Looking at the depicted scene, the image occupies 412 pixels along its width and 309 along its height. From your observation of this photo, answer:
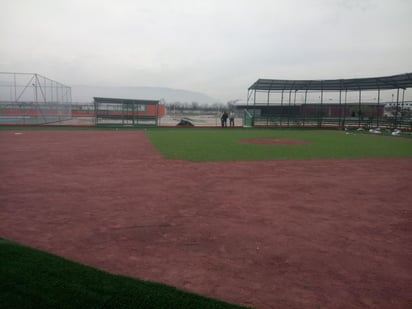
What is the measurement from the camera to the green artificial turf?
2.82 m

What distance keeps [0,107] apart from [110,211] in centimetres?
3057

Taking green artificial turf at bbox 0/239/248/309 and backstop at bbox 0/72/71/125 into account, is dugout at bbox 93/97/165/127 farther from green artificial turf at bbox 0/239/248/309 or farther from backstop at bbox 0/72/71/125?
green artificial turf at bbox 0/239/248/309

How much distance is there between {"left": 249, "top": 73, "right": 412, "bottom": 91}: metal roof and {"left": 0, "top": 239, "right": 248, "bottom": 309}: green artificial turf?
100ft

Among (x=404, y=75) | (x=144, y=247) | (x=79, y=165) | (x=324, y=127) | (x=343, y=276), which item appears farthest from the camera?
(x=324, y=127)

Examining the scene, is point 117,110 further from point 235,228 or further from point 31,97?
point 235,228

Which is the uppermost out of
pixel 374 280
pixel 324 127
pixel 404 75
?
pixel 404 75

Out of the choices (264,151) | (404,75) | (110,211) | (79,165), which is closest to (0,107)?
(79,165)

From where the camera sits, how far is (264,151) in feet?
48.5

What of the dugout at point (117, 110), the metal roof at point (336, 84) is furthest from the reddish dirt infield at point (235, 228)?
the metal roof at point (336, 84)

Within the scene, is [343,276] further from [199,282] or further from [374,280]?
[199,282]

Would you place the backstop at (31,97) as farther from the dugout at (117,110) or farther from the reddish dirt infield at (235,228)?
the reddish dirt infield at (235,228)


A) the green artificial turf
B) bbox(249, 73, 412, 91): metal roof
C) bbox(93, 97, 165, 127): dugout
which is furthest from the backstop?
the green artificial turf

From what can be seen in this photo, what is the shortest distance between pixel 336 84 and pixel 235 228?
32.9m

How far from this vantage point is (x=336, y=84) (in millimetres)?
33562
